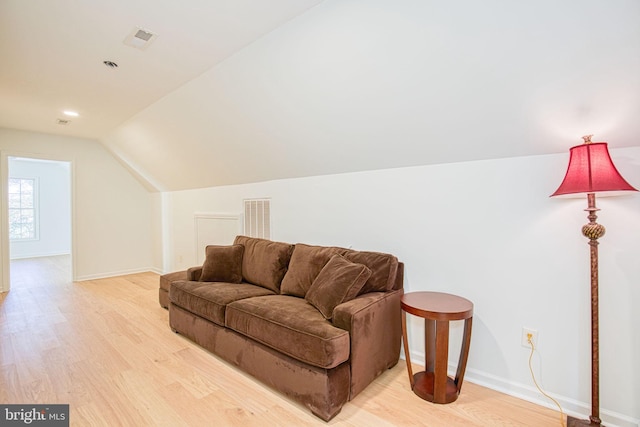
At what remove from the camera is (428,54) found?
1.68m

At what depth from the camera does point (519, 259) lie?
6.39ft

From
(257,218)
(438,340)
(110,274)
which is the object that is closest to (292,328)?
(438,340)

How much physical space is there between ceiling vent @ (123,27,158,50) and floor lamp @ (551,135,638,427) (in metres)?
2.63

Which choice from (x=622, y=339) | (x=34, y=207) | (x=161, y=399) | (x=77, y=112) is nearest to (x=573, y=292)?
(x=622, y=339)

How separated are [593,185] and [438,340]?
3.69 feet

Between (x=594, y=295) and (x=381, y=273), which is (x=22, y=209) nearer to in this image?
(x=381, y=273)

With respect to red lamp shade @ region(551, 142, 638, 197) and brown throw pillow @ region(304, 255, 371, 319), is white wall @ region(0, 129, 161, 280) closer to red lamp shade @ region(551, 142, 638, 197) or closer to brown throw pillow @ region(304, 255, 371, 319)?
brown throw pillow @ region(304, 255, 371, 319)

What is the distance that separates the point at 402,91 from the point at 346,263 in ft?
3.95

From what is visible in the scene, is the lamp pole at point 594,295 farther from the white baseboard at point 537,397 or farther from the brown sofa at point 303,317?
the brown sofa at point 303,317

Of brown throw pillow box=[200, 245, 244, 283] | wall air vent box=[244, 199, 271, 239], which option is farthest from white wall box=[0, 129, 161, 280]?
brown throw pillow box=[200, 245, 244, 283]

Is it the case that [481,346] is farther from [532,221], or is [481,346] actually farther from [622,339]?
[532,221]

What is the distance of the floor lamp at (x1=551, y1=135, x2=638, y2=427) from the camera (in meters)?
1.44

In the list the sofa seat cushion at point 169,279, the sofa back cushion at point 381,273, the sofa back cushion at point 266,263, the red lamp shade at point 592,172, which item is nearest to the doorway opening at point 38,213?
the sofa seat cushion at point 169,279

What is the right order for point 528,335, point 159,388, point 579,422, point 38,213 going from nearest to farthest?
point 579,422, point 528,335, point 159,388, point 38,213
